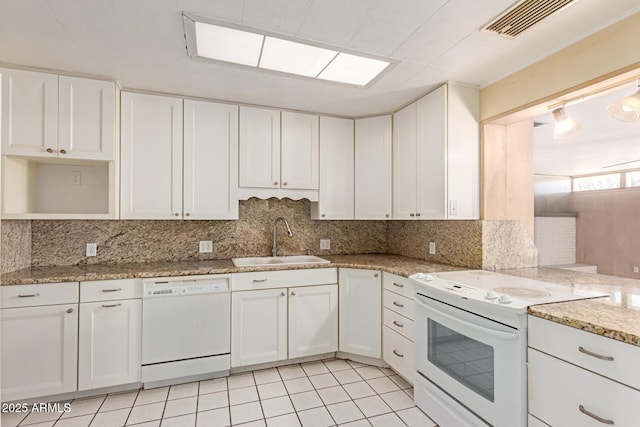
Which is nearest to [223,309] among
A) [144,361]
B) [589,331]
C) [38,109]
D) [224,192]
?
[144,361]

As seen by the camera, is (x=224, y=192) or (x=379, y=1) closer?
(x=379, y=1)

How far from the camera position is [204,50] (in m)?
1.91

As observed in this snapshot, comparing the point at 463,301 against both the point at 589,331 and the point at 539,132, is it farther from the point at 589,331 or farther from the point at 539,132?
the point at 539,132

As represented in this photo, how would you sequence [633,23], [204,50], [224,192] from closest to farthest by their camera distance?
[633,23]
[204,50]
[224,192]

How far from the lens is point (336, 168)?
10.2 ft

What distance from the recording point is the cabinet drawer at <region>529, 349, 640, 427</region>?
3.67 feet

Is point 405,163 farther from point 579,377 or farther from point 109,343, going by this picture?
point 109,343

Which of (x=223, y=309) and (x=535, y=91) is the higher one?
(x=535, y=91)

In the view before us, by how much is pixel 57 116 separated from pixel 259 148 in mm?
1457

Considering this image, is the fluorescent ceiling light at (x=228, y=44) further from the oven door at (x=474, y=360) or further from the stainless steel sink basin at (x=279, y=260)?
the oven door at (x=474, y=360)

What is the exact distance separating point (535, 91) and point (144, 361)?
3265 mm

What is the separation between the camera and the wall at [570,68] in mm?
1563

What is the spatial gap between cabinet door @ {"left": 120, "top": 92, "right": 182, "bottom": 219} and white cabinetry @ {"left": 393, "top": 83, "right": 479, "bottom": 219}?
2.05 meters

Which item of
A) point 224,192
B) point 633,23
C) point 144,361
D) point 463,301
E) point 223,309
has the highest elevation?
point 633,23
